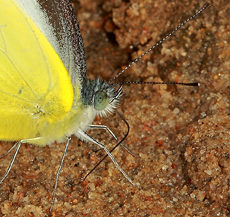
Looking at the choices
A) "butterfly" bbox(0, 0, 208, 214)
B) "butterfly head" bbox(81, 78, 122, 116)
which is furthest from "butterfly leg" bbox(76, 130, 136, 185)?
"butterfly head" bbox(81, 78, 122, 116)

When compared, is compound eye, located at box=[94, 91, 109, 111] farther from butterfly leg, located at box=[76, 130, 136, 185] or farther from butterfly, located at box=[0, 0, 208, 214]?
butterfly leg, located at box=[76, 130, 136, 185]

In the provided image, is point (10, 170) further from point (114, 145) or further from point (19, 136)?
point (114, 145)

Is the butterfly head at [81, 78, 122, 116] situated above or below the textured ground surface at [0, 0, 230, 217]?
above

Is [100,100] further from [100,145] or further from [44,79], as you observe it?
[44,79]

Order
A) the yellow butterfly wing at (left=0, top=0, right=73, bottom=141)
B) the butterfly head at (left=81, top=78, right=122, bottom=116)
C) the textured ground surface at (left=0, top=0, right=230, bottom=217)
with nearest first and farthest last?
the yellow butterfly wing at (left=0, top=0, right=73, bottom=141), the textured ground surface at (left=0, top=0, right=230, bottom=217), the butterfly head at (left=81, top=78, right=122, bottom=116)

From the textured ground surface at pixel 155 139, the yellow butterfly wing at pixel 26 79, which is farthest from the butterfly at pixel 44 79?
the textured ground surface at pixel 155 139

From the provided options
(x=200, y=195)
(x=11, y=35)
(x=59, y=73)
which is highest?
(x=11, y=35)

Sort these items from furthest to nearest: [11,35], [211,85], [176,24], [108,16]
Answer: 1. [108,16]
2. [176,24]
3. [211,85]
4. [11,35]

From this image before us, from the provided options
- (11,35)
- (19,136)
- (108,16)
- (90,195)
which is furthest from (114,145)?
(108,16)
